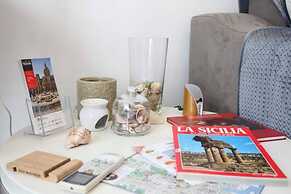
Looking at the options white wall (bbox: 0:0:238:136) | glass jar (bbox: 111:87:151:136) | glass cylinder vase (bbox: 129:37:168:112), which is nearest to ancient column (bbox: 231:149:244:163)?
glass jar (bbox: 111:87:151:136)

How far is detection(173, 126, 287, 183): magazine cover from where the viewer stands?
0.63m

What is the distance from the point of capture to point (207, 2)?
53.7 inches

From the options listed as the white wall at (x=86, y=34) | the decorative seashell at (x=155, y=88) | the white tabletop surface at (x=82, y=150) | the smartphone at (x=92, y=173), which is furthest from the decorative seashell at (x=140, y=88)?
the smartphone at (x=92, y=173)

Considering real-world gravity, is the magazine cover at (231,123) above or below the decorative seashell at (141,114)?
below

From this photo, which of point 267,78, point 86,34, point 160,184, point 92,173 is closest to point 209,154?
point 160,184

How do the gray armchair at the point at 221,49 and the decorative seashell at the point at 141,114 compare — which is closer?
the decorative seashell at the point at 141,114

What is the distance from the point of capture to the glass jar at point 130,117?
890mm

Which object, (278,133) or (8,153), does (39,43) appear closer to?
(8,153)

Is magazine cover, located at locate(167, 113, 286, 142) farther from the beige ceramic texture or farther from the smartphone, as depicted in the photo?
the smartphone

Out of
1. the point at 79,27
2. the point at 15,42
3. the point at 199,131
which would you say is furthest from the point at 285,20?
the point at 15,42

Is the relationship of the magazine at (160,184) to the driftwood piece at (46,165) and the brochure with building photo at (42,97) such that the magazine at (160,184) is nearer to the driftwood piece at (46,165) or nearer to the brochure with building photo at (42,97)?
the driftwood piece at (46,165)

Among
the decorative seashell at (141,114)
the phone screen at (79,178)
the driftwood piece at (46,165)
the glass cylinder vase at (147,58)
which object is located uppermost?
the glass cylinder vase at (147,58)

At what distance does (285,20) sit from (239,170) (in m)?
0.78

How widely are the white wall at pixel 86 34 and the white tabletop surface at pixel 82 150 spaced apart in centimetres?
25
